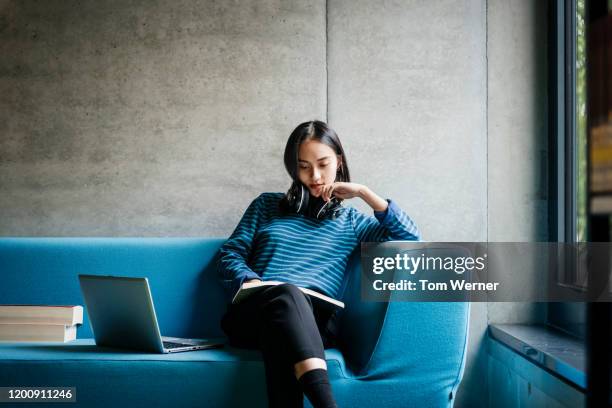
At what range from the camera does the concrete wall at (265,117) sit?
2727mm

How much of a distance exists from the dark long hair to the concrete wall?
0.30 meters

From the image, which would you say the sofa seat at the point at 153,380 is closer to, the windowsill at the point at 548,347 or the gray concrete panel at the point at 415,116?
the windowsill at the point at 548,347

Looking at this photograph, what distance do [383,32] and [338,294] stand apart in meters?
1.24

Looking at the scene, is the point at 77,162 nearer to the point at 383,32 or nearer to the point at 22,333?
the point at 22,333

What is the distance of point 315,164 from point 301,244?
32 cm

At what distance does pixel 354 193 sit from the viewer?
221 centimetres

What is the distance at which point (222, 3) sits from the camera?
2742mm

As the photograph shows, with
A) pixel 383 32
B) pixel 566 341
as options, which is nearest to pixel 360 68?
pixel 383 32

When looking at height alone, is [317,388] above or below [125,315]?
below

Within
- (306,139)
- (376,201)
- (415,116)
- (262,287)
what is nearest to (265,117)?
(306,139)

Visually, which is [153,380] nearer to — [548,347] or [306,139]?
[306,139]

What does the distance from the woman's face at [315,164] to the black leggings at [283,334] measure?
→ 0.53 metres

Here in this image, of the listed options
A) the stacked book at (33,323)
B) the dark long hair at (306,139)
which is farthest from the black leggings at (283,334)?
the stacked book at (33,323)

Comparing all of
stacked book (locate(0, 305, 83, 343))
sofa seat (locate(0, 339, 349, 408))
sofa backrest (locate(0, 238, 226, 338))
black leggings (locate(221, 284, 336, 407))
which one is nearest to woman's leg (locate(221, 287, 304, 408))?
black leggings (locate(221, 284, 336, 407))
